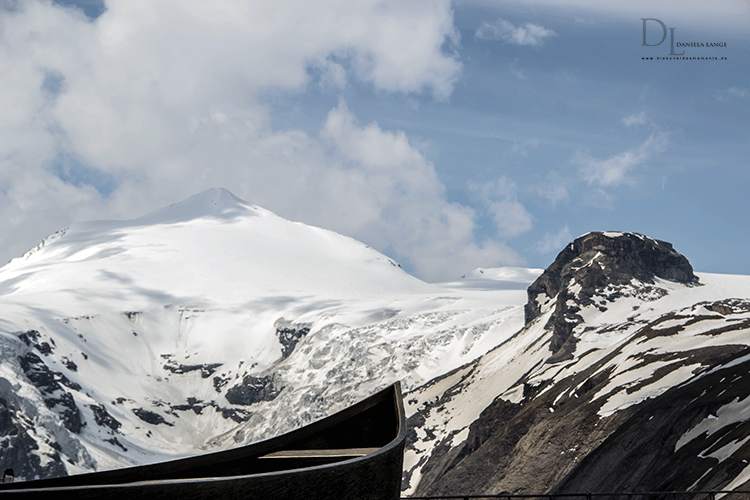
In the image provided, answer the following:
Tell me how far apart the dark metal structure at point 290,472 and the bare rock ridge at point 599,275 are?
10200 cm

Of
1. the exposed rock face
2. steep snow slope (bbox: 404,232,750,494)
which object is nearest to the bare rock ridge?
steep snow slope (bbox: 404,232,750,494)

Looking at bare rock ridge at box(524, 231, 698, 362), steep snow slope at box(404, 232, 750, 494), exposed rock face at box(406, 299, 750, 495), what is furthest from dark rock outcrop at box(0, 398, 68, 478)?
bare rock ridge at box(524, 231, 698, 362)

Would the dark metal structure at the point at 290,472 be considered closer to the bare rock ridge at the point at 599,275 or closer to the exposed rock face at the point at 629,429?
the exposed rock face at the point at 629,429

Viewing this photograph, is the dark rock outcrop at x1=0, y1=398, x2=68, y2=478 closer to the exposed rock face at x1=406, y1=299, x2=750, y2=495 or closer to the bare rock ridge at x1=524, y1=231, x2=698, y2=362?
the exposed rock face at x1=406, y1=299, x2=750, y2=495

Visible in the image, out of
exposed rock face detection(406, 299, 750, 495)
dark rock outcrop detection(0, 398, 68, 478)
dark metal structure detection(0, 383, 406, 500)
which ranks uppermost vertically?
dark metal structure detection(0, 383, 406, 500)

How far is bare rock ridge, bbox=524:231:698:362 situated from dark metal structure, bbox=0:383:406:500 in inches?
4016

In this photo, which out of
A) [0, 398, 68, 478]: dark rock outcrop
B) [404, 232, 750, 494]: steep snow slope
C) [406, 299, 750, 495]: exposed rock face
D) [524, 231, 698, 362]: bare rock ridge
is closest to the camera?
[406, 299, 750, 495]: exposed rock face

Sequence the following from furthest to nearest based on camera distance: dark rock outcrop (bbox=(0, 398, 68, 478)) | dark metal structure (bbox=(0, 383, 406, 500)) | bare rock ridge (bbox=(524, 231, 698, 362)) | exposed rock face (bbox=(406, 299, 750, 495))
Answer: dark rock outcrop (bbox=(0, 398, 68, 478))
bare rock ridge (bbox=(524, 231, 698, 362))
exposed rock face (bbox=(406, 299, 750, 495))
dark metal structure (bbox=(0, 383, 406, 500))

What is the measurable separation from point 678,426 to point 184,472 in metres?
50.0

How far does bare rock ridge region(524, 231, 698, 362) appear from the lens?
418ft

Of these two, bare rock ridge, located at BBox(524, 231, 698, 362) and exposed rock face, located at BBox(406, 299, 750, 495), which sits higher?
bare rock ridge, located at BBox(524, 231, 698, 362)

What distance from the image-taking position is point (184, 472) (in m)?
11.7

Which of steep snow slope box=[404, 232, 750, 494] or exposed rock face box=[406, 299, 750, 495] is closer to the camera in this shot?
exposed rock face box=[406, 299, 750, 495]

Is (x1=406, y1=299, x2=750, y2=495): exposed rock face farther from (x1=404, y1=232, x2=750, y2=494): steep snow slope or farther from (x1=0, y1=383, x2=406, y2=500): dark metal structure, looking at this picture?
(x1=0, y1=383, x2=406, y2=500): dark metal structure
